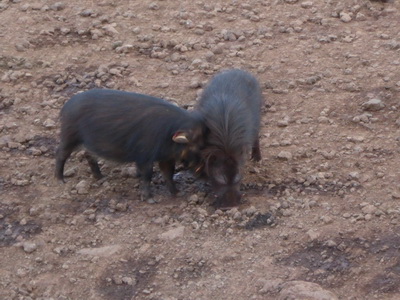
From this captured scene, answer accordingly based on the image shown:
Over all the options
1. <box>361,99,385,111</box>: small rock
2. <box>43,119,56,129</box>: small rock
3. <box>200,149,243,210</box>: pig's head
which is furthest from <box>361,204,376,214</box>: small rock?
<box>43,119,56,129</box>: small rock

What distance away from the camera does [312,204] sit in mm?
7734

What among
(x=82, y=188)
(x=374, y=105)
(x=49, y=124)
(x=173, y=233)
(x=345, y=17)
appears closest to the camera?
(x=173, y=233)

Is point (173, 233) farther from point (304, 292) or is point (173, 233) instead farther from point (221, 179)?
point (304, 292)

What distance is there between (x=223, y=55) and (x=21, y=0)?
253cm

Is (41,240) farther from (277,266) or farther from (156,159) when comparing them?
(277,266)

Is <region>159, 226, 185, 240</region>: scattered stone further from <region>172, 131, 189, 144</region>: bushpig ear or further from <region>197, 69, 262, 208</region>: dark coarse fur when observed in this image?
<region>172, 131, 189, 144</region>: bushpig ear

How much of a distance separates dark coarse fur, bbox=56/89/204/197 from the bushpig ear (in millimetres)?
→ 45

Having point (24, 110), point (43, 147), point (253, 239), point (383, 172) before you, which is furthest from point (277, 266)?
point (24, 110)

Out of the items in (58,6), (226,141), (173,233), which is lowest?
(173,233)

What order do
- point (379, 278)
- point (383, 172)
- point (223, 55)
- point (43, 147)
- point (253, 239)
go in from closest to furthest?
point (379, 278) → point (253, 239) → point (383, 172) → point (43, 147) → point (223, 55)

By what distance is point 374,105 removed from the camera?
349 inches

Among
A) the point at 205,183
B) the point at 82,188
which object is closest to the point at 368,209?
the point at 205,183

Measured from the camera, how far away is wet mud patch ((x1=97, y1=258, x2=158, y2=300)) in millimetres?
7043

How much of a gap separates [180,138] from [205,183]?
65cm
